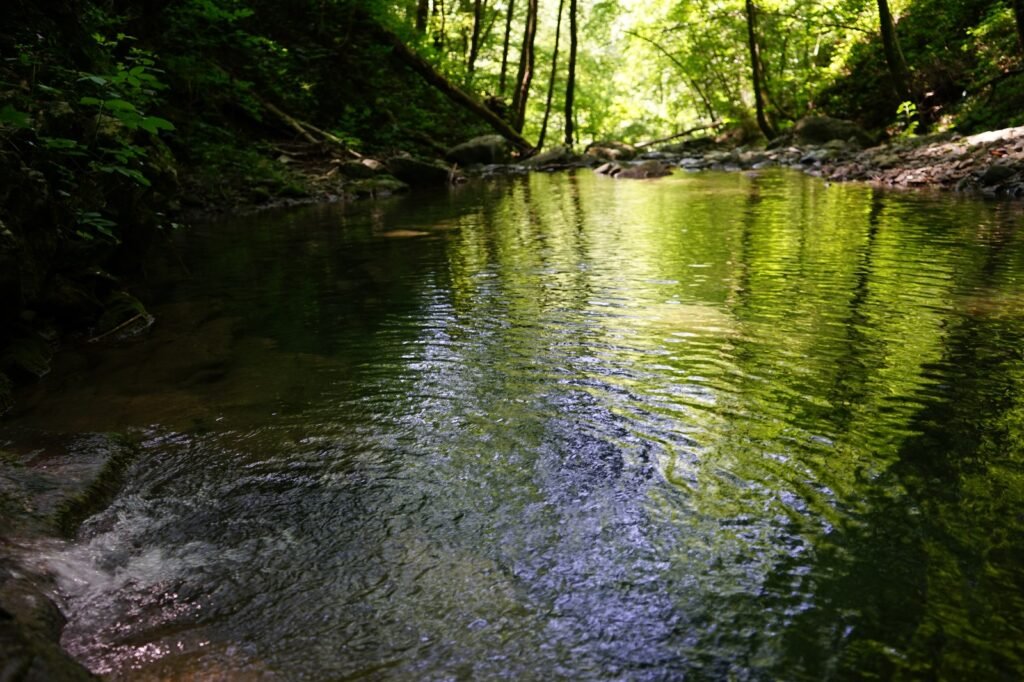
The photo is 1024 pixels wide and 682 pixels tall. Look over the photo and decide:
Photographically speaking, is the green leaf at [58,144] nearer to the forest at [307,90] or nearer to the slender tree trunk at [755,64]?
the forest at [307,90]

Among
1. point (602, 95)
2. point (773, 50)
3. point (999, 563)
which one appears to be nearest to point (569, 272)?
point (999, 563)

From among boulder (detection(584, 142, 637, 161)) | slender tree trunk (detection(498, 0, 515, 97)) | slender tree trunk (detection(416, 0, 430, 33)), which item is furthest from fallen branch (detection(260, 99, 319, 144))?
slender tree trunk (detection(498, 0, 515, 97))

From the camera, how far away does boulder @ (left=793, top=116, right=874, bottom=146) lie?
23.1m

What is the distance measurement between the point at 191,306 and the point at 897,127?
858 inches

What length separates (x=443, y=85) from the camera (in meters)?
26.6

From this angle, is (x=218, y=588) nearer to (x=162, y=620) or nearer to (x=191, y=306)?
(x=162, y=620)

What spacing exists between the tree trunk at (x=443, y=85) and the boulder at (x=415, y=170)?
21.5 ft

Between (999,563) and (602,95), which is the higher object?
(602,95)

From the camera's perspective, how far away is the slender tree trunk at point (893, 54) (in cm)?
1888

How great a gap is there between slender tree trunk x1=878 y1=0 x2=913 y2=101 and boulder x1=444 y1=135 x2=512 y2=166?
12.5 metres

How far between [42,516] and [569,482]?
228cm

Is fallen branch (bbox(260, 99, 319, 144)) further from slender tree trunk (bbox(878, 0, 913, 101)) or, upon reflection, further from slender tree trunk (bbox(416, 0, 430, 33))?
slender tree trunk (bbox(878, 0, 913, 101))

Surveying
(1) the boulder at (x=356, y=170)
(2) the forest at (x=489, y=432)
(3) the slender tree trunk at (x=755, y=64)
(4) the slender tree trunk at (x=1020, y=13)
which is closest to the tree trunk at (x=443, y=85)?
(1) the boulder at (x=356, y=170)

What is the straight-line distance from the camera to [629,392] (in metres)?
4.59
